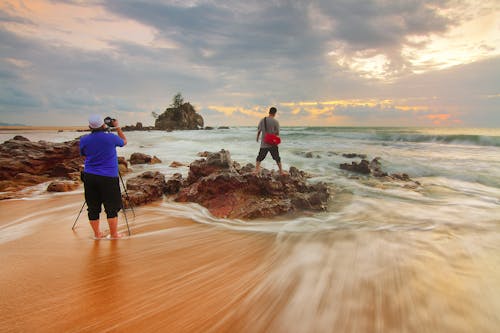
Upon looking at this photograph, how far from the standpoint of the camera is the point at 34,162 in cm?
786

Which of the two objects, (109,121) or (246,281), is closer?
(246,281)

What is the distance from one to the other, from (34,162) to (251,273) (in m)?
8.95

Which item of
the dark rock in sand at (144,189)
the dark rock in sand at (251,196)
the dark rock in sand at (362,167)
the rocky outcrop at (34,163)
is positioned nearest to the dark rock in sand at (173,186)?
the dark rock in sand at (144,189)

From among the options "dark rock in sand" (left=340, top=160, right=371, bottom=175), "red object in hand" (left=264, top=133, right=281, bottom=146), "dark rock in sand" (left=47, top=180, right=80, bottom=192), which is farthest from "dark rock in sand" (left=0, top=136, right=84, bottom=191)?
"dark rock in sand" (left=340, top=160, right=371, bottom=175)

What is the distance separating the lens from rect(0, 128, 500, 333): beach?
1.94m

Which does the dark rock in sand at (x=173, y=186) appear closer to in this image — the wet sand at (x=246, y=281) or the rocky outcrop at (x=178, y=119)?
the wet sand at (x=246, y=281)

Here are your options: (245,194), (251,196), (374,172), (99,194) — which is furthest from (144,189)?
(374,172)

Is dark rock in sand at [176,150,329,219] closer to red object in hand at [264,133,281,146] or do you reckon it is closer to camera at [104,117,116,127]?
red object in hand at [264,133,281,146]

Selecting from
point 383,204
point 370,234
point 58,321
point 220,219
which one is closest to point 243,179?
point 220,219

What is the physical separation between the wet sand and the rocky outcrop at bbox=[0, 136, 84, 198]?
4252mm

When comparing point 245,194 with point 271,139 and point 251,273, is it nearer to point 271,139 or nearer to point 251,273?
point 251,273

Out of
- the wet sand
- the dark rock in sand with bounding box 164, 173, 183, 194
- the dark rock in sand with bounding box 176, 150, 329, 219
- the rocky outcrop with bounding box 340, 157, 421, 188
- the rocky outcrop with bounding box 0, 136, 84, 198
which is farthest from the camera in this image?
the rocky outcrop with bounding box 340, 157, 421, 188

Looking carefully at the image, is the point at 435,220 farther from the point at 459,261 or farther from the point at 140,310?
the point at 140,310

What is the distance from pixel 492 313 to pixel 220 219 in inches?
140
